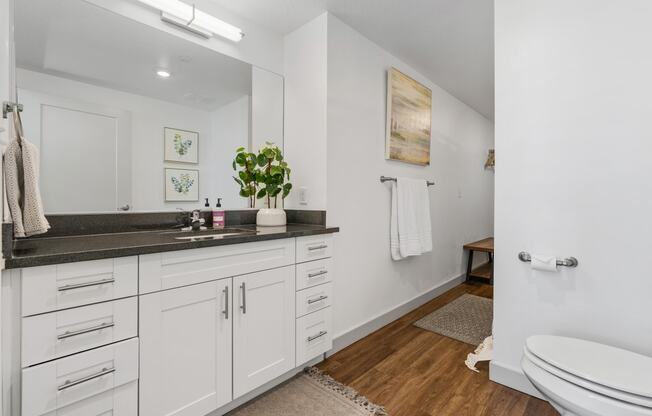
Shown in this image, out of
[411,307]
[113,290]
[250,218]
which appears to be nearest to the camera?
[113,290]

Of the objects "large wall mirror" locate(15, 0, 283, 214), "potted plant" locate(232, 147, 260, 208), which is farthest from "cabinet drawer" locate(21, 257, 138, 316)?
"potted plant" locate(232, 147, 260, 208)

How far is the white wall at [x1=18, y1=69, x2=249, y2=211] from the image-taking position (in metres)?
1.41

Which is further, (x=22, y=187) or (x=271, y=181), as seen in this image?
(x=271, y=181)

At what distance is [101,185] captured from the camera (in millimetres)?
1518

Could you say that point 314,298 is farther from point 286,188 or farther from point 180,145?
point 180,145

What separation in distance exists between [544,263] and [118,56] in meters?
2.43

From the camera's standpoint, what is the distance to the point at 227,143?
2012 millimetres

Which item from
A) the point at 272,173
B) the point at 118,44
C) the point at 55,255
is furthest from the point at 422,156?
the point at 55,255

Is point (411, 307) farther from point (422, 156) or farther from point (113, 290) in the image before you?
point (113, 290)

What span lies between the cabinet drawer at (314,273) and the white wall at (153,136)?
697 millimetres

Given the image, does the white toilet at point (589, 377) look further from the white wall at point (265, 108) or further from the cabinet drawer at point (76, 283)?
the white wall at point (265, 108)

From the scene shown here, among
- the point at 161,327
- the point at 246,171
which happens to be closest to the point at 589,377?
the point at 161,327

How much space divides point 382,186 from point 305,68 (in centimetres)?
107

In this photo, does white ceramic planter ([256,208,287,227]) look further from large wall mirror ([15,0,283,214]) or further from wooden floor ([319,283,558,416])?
wooden floor ([319,283,558,416])
